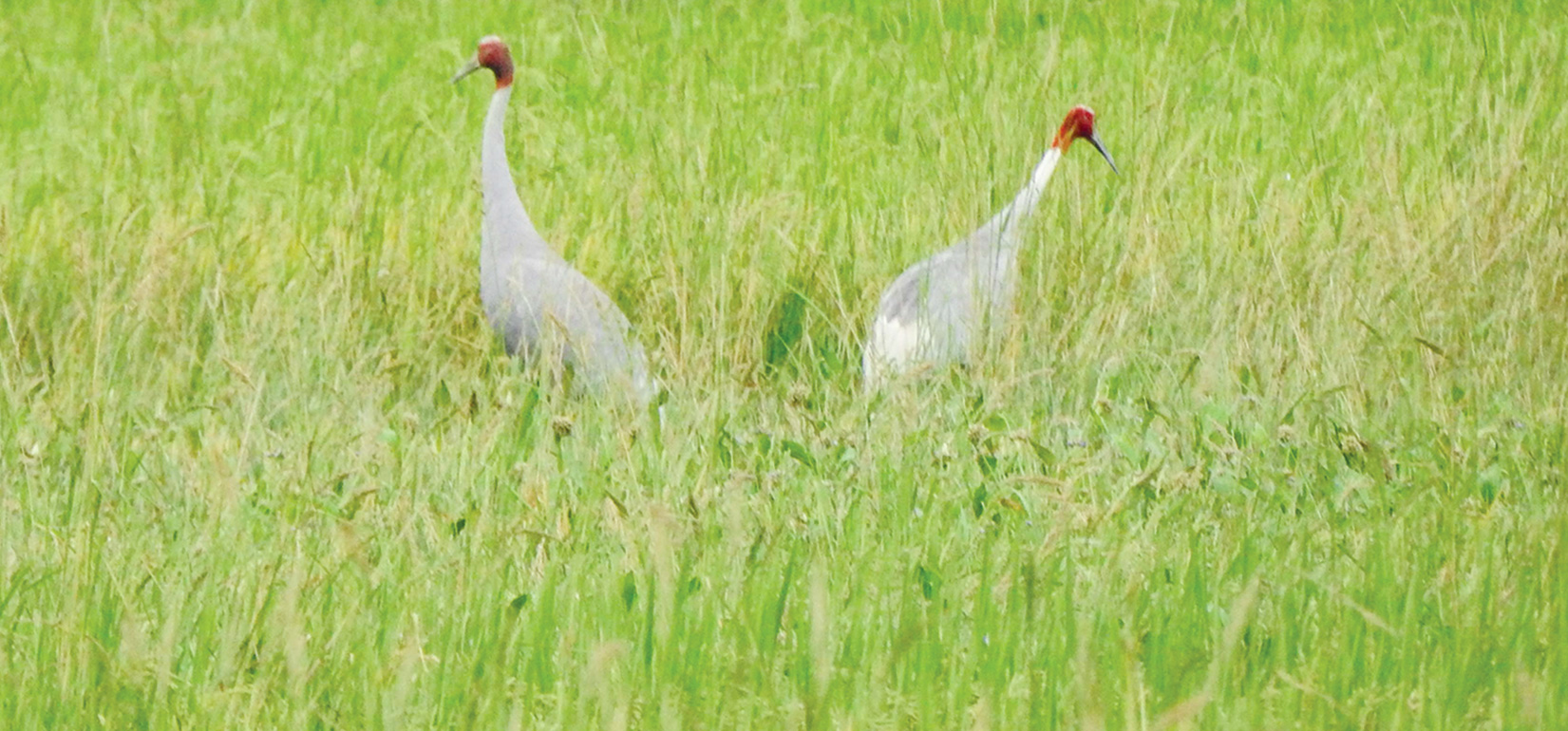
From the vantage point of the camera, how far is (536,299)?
412cm

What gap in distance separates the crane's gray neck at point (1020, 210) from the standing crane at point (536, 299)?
75 centimetres

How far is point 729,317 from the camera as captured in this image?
4.03 metres

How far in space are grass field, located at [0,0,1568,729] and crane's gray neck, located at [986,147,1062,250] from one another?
0.16 ft

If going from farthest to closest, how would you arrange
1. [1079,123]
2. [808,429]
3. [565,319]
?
[1079,123], [565,319], [808,429]

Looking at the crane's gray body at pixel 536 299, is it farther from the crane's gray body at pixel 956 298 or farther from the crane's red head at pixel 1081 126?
the crane's red head at pixel 1081 126

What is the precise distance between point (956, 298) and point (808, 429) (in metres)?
0.77

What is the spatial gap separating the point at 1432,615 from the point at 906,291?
199cm

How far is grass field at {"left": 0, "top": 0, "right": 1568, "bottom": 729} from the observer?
6.54ft

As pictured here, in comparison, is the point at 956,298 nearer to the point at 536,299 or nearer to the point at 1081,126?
the point at 536,299

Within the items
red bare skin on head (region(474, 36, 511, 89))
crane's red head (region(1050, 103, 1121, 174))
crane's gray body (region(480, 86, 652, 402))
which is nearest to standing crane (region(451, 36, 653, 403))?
crane's gray body (region(480, 86, 652, 402))

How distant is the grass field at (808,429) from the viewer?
6.54 feet

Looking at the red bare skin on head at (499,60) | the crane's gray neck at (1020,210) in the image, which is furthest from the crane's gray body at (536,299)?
the crane's gray neck at (1020,210)

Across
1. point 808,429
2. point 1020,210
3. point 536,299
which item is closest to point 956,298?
point 1020,210

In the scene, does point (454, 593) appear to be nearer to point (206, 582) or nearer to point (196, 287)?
point (206, 582)
